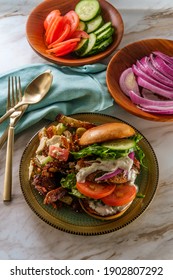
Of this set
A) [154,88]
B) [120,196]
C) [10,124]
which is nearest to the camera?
[120,196]

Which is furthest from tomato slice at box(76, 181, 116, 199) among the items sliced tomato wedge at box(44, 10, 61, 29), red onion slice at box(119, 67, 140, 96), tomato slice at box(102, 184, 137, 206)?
sliced tomato wedge at box(44, 10, 61, 29)

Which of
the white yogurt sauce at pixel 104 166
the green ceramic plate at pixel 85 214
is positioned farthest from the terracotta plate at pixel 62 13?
the white yogurt sauce at pixel 104 166

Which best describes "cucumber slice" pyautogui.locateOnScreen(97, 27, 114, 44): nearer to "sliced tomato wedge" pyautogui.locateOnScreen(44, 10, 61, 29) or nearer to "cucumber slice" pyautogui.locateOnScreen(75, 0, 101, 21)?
"cucumber slice" pyautogui.locateOnScreen(75, 0, 101, 21)

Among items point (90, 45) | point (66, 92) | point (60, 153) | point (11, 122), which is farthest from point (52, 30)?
point (60, 153)

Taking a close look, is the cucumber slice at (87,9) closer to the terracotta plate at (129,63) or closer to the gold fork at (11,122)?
the terracotta plate at (129,63)

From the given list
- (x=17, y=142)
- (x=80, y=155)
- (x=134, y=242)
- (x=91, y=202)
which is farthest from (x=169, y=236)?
(x=17, y=142)

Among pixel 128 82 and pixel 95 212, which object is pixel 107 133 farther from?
pixel 128 82
